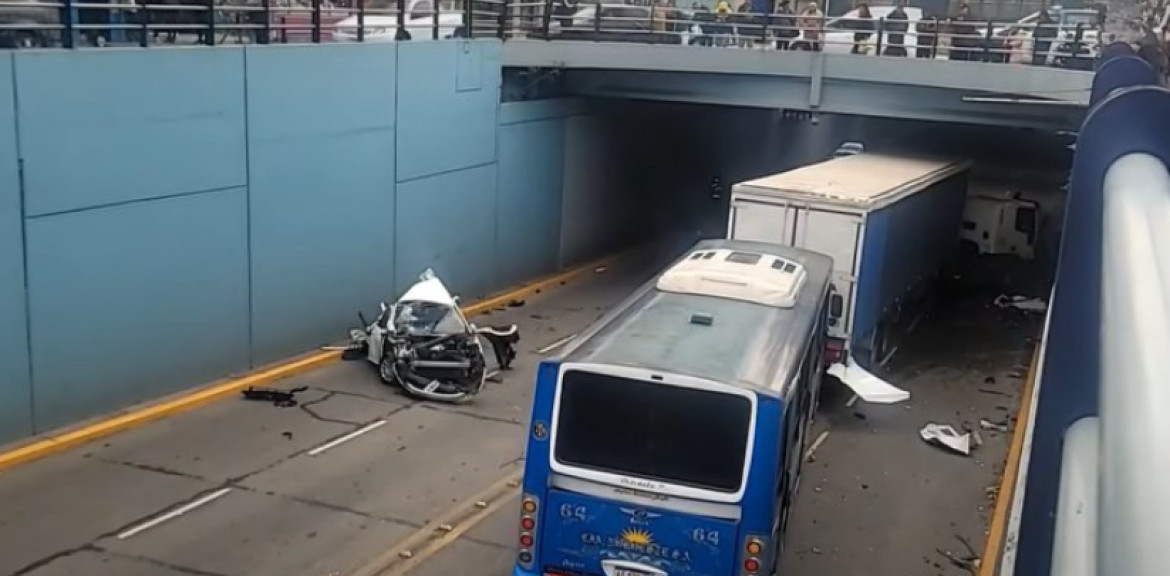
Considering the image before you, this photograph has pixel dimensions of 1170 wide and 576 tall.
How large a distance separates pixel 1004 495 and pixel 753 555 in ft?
22.0

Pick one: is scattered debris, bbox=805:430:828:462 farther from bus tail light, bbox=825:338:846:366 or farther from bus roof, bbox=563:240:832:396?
bus roof, bbox=563:240:832:396

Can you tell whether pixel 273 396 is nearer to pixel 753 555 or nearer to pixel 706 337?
pixel 706 337

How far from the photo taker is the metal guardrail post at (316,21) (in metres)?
18.5

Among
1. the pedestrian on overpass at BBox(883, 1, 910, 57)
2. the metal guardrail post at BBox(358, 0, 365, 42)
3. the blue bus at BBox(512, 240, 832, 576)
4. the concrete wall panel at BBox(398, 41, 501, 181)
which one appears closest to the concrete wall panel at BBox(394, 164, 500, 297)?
the concrete wall panel at BBox(398, 41, 501, 181)

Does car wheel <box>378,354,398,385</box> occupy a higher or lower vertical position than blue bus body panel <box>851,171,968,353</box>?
lower

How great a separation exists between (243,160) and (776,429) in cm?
1067

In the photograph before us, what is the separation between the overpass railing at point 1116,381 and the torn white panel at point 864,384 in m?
13.9

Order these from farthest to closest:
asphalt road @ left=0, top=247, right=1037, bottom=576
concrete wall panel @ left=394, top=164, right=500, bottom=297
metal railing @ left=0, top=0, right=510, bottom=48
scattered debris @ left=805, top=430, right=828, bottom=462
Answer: concrete wall panel @ left=394, top=164, right=500, bottom=297, scattered debris @ left=805, top=430, right=828, bottom=462, metal railing @ left=0, top=0, right=510, bottom=48, asphalt road @ left=0, top=247, right=1037, bottom=576

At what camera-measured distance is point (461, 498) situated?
13.2 meters

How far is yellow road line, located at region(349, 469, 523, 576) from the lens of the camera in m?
11.2

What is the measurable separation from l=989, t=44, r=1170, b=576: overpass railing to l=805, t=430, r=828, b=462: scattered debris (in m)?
11.9

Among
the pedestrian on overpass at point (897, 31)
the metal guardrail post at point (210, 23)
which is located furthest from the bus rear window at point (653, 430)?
the pedestrian on overpass at point (897, 31)

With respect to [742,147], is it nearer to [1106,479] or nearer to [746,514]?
[746,514]

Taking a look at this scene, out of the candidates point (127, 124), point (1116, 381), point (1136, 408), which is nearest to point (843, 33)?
point (127, 124)
